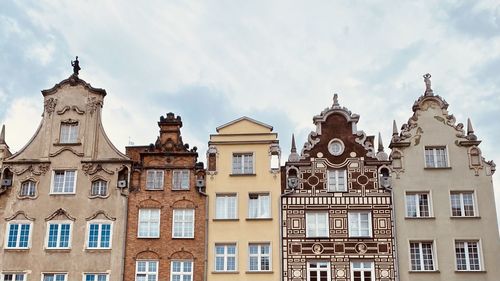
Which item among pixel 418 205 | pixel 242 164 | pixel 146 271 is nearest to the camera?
pixel 146 271

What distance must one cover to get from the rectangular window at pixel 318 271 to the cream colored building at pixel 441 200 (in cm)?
375

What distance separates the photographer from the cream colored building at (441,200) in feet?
126

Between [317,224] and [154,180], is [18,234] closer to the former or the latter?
[154,180]

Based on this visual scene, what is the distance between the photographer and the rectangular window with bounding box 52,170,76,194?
40969 mm

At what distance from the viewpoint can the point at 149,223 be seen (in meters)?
40.1

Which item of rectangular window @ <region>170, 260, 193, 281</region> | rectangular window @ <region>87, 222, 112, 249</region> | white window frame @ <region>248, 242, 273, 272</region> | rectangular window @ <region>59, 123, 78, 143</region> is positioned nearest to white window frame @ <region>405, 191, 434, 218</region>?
white window frame @ <region>248, 242, 273, 272</region>

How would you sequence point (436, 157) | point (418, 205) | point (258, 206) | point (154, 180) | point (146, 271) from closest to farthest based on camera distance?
point (146, 271)
point (418, 205)
point (258, 206)
point (436, 157)
point (154, 180)

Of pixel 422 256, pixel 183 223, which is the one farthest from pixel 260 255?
pixel 422 256

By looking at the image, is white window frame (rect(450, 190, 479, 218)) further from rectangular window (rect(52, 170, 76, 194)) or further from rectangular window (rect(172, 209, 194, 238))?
rectangular window (rect(52, 170, 76, 194))

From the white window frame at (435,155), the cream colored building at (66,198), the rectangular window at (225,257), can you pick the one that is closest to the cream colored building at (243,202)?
the rectangular window at (225,257)

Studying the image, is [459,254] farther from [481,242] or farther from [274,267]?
[274,267]

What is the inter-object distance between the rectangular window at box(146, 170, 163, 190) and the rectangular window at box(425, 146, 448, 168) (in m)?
14.4

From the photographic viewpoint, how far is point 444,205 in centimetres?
3959

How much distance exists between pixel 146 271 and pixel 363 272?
11214 mm
